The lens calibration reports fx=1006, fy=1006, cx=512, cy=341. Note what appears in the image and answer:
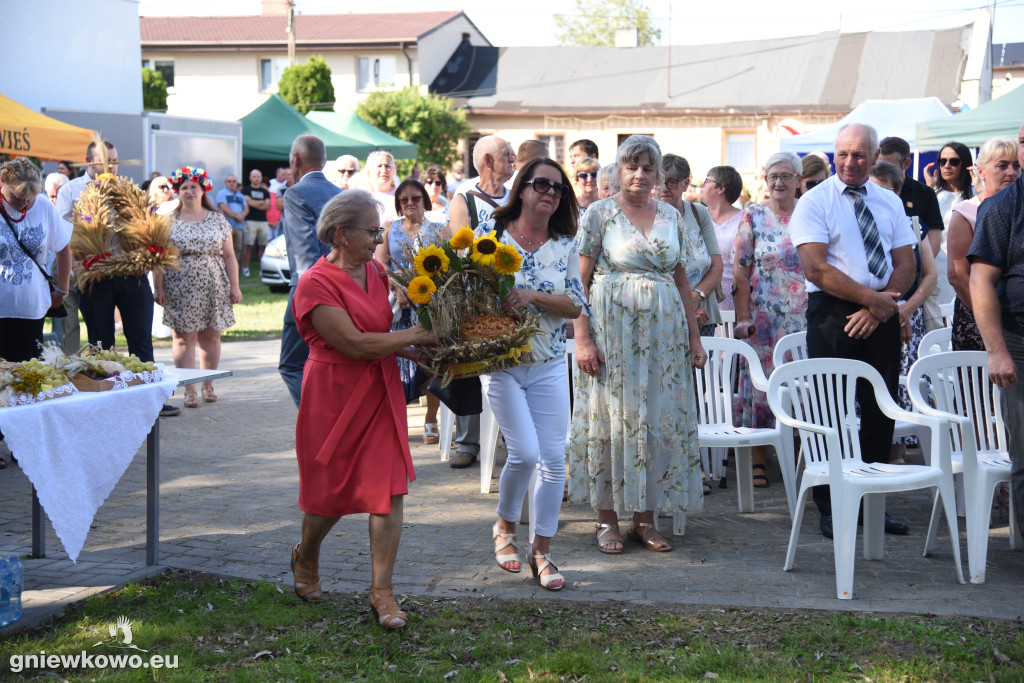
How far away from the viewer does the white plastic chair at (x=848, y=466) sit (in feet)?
15.9

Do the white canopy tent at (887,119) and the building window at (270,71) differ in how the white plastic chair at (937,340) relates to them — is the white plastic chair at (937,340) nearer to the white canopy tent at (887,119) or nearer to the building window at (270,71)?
the white canopy tent at (887,119)

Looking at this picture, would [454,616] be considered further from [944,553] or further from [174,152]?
[174,152]

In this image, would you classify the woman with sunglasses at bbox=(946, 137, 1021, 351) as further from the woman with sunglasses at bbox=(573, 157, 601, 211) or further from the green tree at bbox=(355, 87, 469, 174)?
the green tree at bbox=(355, 87, 469, 174)

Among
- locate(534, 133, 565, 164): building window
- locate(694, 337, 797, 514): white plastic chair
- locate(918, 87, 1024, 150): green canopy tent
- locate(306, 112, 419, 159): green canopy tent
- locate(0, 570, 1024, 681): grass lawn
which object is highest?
locate(534, 133, 565, 164): building window

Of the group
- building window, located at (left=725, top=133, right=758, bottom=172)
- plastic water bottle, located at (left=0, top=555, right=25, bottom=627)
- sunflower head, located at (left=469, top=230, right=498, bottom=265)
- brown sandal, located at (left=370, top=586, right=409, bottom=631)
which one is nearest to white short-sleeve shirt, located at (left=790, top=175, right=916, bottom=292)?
sunflower head, located at (left=469, top=230, right=498, bottom=265)

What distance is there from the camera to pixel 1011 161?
260 inches

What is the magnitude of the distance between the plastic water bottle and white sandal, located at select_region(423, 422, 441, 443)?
436 cm

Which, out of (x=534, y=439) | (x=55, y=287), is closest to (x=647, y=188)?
(x=534, y=439)

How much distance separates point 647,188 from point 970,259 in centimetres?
172

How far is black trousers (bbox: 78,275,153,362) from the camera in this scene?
864 cm

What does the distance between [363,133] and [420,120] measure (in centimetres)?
841

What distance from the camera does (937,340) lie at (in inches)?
264

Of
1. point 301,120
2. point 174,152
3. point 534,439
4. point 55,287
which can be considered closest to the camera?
point 534,439

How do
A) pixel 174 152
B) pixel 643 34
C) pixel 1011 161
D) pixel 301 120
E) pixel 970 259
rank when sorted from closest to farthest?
pixel 970 259 < pixel 1011 161 < pixel 174 152 < pixel 301 120 < pixel 643 34
